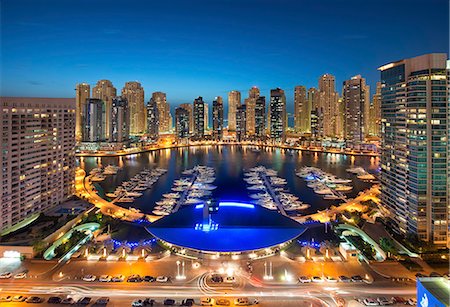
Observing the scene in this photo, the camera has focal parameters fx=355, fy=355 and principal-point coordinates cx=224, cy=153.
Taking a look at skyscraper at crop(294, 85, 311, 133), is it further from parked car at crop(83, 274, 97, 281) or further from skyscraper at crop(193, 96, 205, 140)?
parked car at crop(83, 274, 97, 281)

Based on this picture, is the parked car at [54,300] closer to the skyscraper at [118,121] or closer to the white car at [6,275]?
the white car at [6,275]

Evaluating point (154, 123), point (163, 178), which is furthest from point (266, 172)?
point (154, 123)

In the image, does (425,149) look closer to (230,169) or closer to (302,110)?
(230,169)

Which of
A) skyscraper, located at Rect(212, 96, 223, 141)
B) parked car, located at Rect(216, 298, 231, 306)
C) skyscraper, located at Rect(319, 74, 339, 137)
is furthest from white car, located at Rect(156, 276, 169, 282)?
skyscraper, located at Rect(319, 74, 339, 137)

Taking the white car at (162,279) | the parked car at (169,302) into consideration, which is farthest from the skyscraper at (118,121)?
the parked car at (169,302)

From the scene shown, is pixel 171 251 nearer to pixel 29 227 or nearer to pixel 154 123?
pixel 29 227

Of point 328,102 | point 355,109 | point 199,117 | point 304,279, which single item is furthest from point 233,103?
point 304,279
